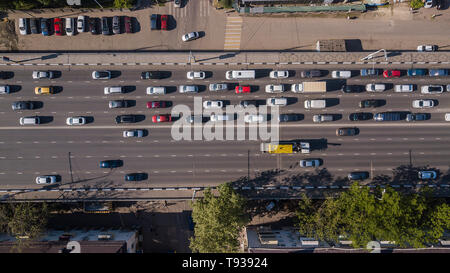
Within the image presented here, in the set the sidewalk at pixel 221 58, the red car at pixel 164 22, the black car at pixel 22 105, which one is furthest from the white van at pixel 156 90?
the black car at pixel 22 105

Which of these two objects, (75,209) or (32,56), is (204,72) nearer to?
(32,56)

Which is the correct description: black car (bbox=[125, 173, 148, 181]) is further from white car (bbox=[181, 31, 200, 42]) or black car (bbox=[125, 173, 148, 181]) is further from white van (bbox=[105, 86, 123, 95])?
white car (bbox=[181, 31, 200, 42])

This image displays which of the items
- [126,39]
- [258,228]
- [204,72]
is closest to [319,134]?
[258,228]

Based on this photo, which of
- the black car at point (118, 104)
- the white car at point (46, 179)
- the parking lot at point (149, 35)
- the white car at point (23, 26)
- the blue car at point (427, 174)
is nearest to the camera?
the white car at point (46, 179)

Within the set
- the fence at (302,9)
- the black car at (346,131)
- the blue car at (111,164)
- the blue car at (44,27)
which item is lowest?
the blue car at (111,164)

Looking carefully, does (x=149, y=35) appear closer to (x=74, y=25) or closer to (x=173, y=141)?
(x=74, y=25)

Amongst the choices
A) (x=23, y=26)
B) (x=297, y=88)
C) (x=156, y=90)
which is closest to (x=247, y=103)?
(x=297, y=88)

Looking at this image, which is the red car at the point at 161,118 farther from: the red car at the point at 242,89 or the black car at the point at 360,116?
the black car at the point at 360,116
